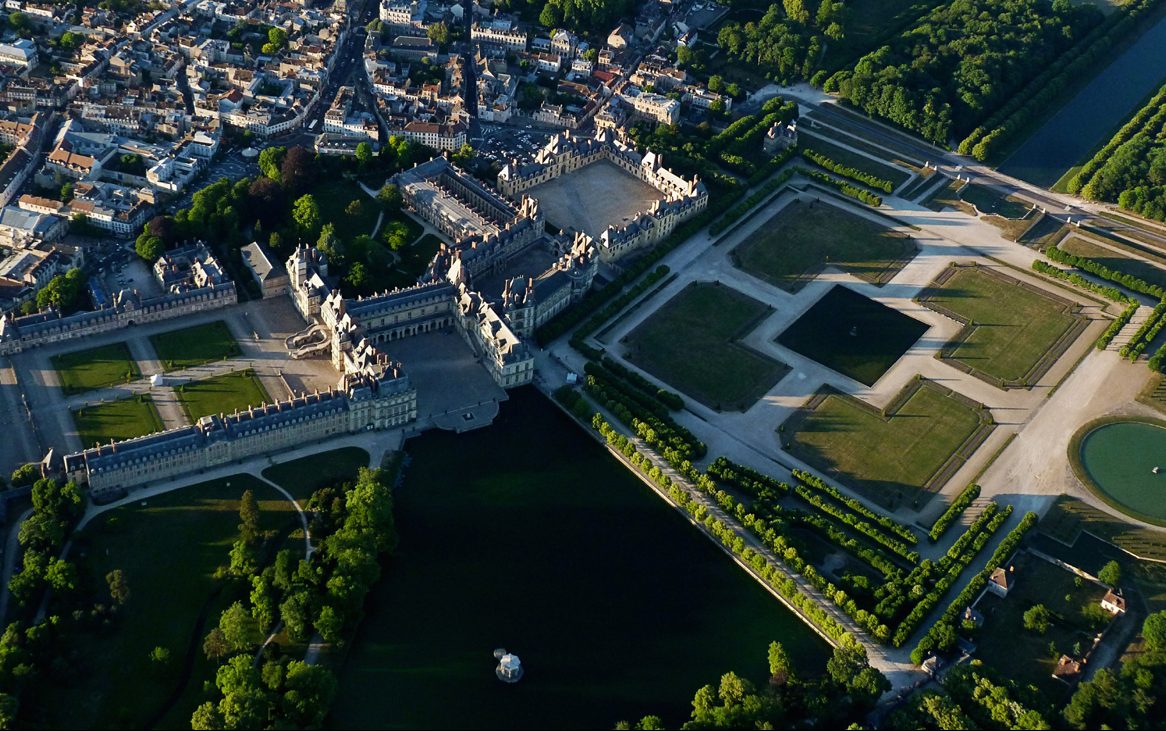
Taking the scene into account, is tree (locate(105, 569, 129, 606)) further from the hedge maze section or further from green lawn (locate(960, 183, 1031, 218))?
green lawn (locate(960, 183, 1031, 218))

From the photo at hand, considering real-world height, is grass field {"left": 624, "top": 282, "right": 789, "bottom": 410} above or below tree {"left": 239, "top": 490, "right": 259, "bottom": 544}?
above

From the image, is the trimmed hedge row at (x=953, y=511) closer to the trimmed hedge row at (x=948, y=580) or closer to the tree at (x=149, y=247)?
the trimmed hedge row at (x=948, y=580)

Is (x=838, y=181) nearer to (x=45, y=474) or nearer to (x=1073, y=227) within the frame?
(x=1073, y=227)

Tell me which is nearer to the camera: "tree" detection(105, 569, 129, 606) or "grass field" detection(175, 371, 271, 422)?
"tree" detection(105, 569, 129, 606)

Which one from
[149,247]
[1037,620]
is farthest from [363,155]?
[1037,620]

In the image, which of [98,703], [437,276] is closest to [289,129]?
[437,276]

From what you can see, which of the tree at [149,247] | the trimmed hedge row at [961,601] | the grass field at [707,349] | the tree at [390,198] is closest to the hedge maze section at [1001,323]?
the grass field at [707,349]

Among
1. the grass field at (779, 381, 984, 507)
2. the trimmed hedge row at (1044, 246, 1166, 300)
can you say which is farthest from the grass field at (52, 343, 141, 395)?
the trimmed hedge row at (1044, 246, 1166, 300)
